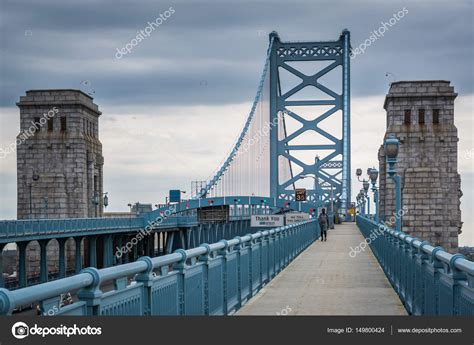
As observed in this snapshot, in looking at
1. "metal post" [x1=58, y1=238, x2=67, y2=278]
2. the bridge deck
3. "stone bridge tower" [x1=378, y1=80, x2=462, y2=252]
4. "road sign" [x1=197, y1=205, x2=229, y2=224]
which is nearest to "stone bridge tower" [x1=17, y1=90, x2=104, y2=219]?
"road sign" [x1=197, y1=205, x2=229, y2=224]

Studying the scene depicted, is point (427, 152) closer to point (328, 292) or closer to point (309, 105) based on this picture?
point (309, 105)

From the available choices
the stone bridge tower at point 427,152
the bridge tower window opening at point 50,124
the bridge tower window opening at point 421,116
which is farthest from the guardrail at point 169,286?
the bridge tower window opening at point 50,124

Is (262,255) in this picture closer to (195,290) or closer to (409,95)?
(195,290)

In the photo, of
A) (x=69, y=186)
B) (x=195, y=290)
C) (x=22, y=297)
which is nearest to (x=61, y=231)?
(x=69, y=186)

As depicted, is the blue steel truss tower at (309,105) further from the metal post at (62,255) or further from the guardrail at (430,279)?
the guardrail at (430,279)

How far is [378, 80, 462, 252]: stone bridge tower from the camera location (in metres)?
84.2

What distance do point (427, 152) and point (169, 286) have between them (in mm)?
76967

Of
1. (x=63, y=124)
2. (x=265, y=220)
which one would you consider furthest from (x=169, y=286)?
(x=63, y=124)

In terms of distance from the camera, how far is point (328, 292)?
18891 millimetres

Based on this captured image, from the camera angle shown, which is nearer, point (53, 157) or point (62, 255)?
point (62, 255)

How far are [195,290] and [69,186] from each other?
79126 mm

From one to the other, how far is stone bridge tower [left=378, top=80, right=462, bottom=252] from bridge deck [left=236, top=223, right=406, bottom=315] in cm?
5634

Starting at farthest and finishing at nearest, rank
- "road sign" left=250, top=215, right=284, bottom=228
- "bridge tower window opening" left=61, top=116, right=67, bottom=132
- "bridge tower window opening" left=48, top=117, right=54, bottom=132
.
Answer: "bridge tower window opening" left=61, top=116, right=67, bottom=132, "bridge tower window opening" left=48, top=117, right=54, bottom=132, "road sign" left=250, top=215, right=284, bottom=228

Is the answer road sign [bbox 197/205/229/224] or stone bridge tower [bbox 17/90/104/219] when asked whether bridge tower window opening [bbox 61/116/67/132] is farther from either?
road sign [bbox 197/205/229/224]
